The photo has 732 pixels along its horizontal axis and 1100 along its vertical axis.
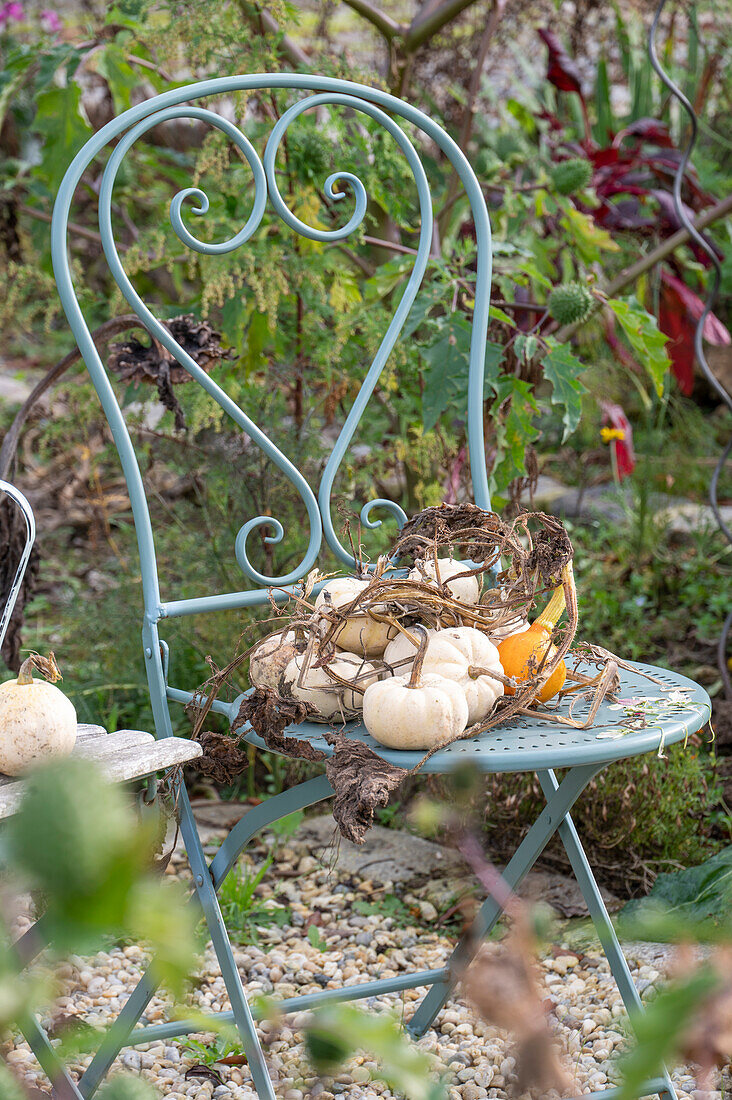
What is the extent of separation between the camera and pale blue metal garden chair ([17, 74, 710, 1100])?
109 centimetres

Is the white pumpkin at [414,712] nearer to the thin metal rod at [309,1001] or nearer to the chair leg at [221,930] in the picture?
the chair leg at [221,930]

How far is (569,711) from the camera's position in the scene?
1.17 metres

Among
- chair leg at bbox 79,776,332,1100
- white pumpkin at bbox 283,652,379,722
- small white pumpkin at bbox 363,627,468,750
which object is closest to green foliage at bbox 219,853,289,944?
chair leg at bbox 79,776,332,1100

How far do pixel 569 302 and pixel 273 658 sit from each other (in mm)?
1309

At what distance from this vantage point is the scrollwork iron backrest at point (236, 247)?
1343 millimetres

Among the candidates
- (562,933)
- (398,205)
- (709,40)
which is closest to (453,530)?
(562,933)

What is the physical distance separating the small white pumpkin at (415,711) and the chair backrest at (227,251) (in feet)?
1.17

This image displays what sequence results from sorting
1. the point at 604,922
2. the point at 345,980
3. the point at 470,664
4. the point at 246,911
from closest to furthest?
the point at 470,664 → the point at 604,922 → the point at 345,980 → the point at 246,911

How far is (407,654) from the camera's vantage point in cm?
112

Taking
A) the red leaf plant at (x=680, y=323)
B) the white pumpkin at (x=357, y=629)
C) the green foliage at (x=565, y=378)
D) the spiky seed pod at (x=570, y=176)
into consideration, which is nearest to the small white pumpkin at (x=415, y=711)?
the white pumpkin at (x=357, y=629)

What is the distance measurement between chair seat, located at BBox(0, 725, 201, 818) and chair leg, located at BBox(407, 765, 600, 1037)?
1.46 feet

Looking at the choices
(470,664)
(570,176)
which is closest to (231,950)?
(470,664)

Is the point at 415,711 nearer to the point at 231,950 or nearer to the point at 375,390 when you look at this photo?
the point at 231,950

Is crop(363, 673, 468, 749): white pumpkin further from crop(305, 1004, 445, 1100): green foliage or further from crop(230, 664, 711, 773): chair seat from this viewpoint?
crop(305, 1004, 445, 1100): green foliage
